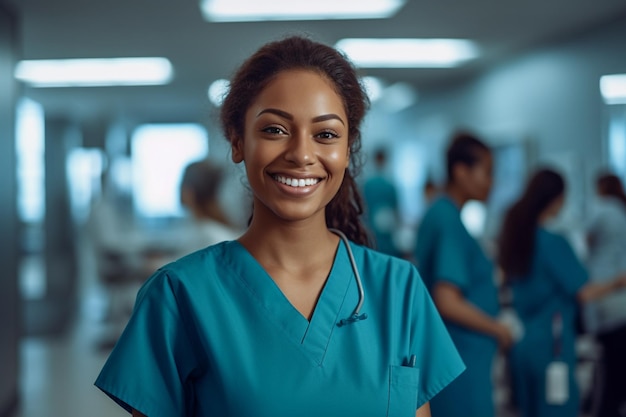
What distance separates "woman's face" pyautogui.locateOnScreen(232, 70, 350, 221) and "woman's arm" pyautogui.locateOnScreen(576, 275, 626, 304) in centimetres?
179

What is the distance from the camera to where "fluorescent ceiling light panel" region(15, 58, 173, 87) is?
6.51 meters

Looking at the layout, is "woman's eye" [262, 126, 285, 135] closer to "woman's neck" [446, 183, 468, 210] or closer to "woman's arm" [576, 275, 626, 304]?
"woman's neck" [446, 183, 468, 210]

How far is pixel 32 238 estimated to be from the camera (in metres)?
13.0

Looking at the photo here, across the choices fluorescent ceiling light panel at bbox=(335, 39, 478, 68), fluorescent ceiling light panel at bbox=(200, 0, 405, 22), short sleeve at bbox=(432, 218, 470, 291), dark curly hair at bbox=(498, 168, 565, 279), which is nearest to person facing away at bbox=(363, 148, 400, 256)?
fluorescent ceiling light panel at bbox=(335, 39, 478, 68)

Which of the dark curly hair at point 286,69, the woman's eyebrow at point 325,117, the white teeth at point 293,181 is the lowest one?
the white teeth at point 293,181

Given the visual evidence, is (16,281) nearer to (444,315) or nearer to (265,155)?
(444,315)

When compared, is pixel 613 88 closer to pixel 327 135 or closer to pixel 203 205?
pixel 203 205

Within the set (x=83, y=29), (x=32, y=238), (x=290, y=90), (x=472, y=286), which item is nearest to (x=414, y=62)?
(x=83, y=29)

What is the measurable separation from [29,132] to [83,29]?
18.5 feet

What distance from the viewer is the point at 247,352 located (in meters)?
1.13

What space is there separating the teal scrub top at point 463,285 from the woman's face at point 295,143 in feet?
3.98

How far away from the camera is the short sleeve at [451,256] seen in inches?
90.0

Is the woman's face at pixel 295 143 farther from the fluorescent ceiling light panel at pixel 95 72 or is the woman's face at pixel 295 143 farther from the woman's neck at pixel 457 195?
the fluorescent ceiling light panel at pixel 95 72

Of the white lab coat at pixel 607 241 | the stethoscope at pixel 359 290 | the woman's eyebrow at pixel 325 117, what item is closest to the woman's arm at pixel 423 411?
the stethoscope at pixel 359 290
